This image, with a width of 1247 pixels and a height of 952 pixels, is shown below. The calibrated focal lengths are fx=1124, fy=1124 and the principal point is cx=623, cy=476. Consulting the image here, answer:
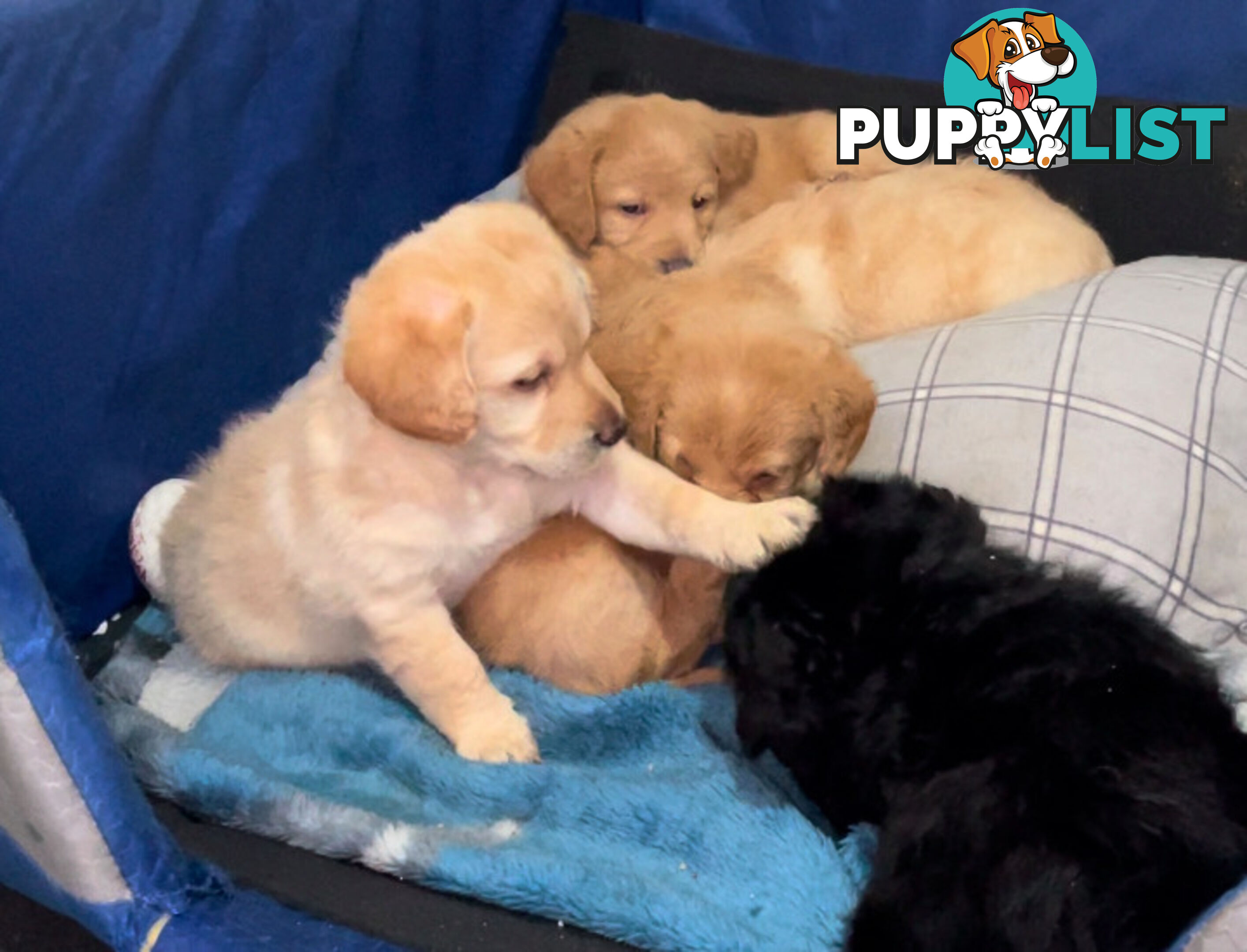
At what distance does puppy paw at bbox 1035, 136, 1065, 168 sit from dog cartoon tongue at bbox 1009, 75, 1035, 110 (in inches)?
3.4

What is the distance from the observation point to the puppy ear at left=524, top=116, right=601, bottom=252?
2.06 metres

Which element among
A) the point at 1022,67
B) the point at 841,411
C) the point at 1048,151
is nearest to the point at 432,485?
the point at 841,411

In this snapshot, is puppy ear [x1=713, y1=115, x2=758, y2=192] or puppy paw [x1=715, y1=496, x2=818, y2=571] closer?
puppy paw [x1=715, y1=496, x2=818, y2=571]

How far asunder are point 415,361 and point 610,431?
0.76 feet

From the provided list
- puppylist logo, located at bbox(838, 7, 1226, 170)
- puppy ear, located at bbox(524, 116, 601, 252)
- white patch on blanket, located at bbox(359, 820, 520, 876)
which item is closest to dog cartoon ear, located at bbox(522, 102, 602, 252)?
puppy ear, located at bbox(524, 116, 601, 252)

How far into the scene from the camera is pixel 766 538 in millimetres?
1256

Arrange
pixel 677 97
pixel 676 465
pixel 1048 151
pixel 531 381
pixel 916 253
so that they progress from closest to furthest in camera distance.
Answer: pixel 531 381 < pixel 676 465 < pixel 916 253 < pixel 1048 151 < pixel 677 97

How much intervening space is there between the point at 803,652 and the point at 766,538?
142 mm

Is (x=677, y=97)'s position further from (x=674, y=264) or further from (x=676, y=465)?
(x=676, y=465)

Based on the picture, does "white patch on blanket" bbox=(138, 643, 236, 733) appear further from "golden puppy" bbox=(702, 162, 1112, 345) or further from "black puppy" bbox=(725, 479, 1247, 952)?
"golden puppy" bbox=(702, 162, 1112, 345)

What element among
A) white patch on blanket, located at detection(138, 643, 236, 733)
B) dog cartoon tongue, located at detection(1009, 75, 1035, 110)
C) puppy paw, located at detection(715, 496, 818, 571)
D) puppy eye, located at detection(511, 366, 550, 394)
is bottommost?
white patch on blanket, located at detection(138, 643, 236, 733)

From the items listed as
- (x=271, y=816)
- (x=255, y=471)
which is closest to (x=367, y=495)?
(x=255, y=471)

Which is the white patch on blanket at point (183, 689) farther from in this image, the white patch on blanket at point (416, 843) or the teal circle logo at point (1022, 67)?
the teal circle logo at point (1022, 67)

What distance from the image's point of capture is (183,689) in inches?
63.9
